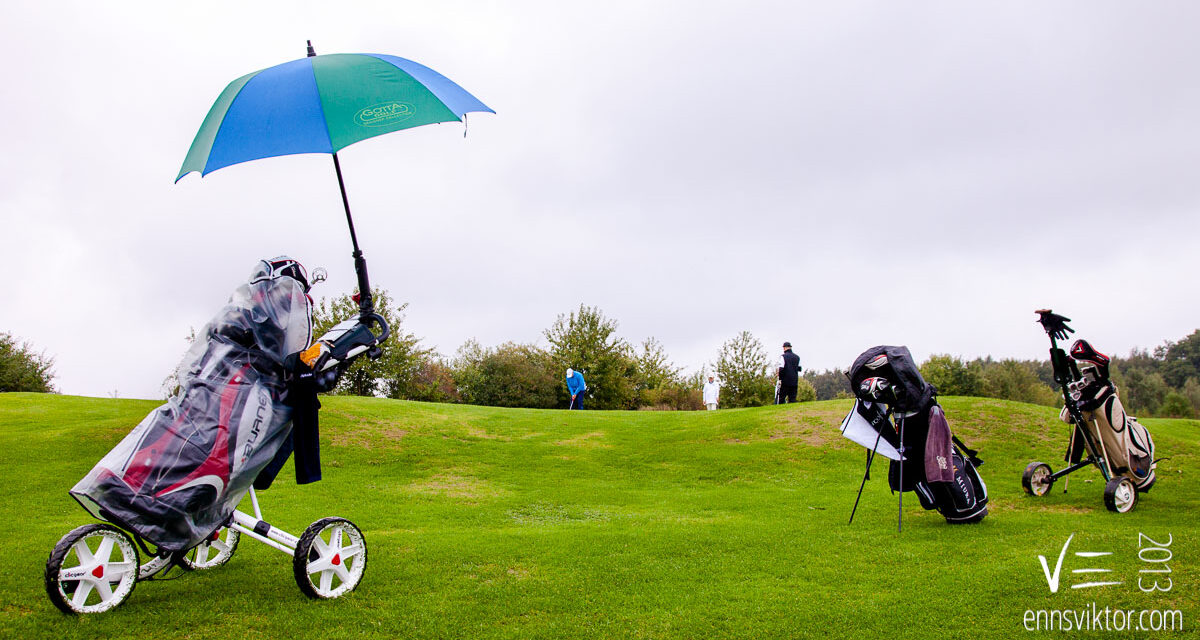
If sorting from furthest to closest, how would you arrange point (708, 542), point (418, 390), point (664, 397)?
point (664, 397) → point (418, 390) → point (708, 542)

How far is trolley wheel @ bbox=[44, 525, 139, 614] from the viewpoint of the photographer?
495 centimetres

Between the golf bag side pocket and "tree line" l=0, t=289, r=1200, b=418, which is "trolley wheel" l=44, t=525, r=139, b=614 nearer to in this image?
the golf bag side pocket

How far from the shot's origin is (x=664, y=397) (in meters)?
49.5

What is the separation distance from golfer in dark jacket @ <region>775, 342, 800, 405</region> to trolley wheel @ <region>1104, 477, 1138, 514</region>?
14703mm

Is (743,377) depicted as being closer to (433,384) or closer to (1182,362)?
(433,384)

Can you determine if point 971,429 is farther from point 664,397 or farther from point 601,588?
point 664,397

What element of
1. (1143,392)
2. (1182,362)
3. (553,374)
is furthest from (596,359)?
(1182,362)

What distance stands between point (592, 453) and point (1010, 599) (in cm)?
1373

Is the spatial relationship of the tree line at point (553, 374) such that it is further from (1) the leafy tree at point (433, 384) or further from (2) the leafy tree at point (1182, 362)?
(2) the leafy tree at point (1182, 362)

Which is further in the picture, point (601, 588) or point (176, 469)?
point (601, 588)

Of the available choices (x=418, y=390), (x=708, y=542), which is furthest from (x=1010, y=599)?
(x=418, y=390)

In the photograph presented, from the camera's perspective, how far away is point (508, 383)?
45.1m

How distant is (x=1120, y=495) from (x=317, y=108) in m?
12.5

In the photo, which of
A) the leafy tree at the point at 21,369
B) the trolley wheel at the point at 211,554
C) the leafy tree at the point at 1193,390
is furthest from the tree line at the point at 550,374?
the leafy tree at the point at 1193,390
